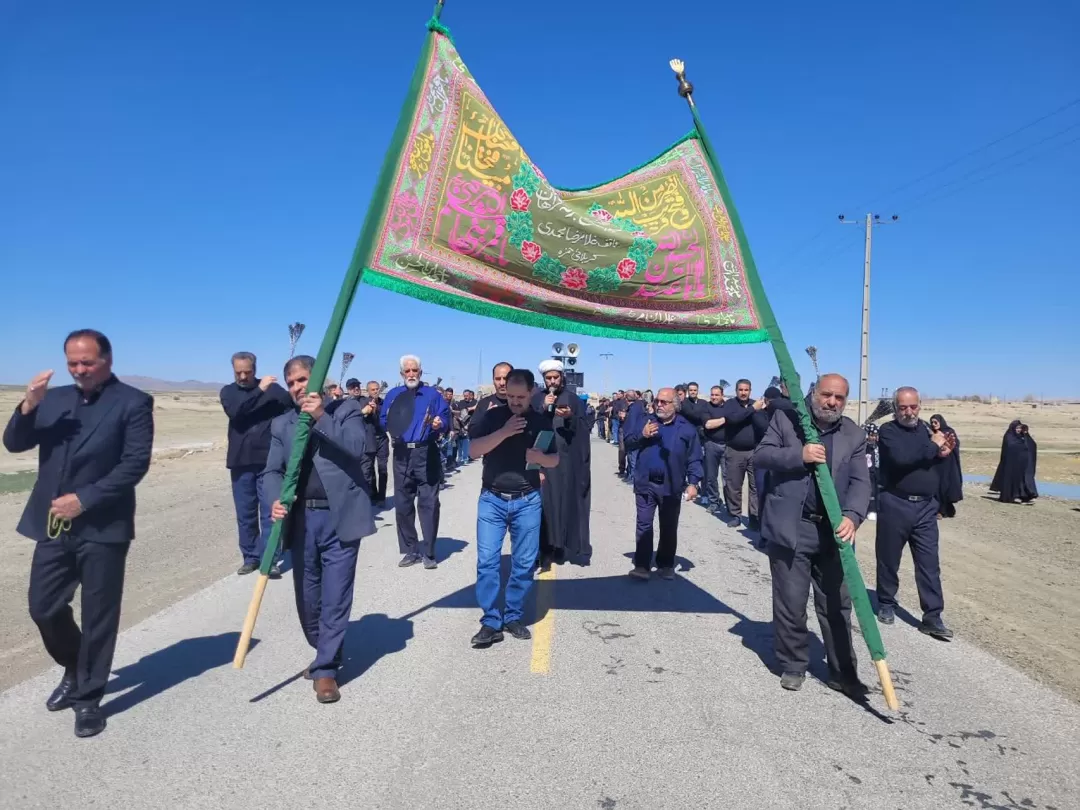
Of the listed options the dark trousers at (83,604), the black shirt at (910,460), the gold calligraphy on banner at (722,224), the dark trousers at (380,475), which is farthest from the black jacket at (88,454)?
the dark trousers at (380,475)

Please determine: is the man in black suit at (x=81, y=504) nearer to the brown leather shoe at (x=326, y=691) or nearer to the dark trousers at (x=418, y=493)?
the brown leather shoe at (x=326, y=691)

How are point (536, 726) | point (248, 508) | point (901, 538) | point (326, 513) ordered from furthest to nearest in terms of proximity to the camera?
point (248, 508) → point (901, 538) → point (326, 513) → point (536, 726)

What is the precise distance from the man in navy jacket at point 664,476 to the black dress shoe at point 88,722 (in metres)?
4.79

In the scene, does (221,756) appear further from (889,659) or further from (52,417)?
(889,659)

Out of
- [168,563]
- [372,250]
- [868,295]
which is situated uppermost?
[868,295]

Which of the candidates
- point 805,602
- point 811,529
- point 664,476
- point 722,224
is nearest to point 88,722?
point 805,602

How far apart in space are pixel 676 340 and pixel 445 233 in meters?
1.75

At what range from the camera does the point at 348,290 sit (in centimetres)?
418

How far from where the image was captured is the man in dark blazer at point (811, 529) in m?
4.49

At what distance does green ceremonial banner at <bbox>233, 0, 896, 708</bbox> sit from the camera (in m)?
4.30

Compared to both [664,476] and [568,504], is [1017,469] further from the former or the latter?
[568,504]

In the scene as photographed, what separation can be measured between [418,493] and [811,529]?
4477 millimetres

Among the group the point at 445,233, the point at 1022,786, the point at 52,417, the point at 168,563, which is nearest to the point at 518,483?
the point at 445,233

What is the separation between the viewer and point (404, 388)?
26.2 feet
